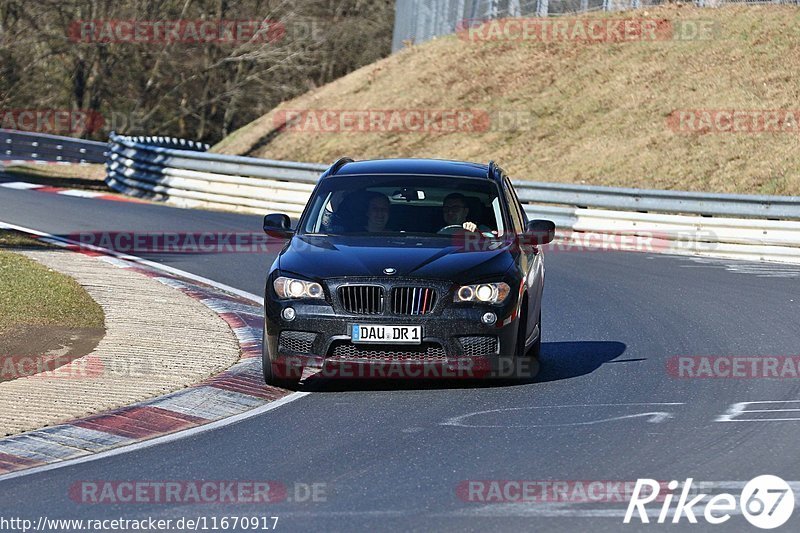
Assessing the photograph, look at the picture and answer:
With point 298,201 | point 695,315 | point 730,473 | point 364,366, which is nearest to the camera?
point 730,473

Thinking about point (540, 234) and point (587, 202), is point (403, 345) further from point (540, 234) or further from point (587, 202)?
point (587, 202)

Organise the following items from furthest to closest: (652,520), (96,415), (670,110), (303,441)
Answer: (670,110) → (96,415) → (303,441) → (652,520)

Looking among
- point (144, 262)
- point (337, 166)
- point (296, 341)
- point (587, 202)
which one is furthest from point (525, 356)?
point (587, 202)

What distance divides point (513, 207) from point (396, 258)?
1.83 meters

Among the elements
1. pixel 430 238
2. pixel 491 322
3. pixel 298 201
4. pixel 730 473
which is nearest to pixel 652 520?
pixel 730 473

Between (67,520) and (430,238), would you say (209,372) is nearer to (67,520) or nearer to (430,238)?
(430,238)

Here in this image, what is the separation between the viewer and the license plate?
30.7ft

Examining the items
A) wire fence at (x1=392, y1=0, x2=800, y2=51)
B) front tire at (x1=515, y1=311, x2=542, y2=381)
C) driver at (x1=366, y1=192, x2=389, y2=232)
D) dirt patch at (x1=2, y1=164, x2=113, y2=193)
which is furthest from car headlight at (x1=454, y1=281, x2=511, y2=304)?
wire fence at (x1=392, y1=0, x2=800, y2=51)

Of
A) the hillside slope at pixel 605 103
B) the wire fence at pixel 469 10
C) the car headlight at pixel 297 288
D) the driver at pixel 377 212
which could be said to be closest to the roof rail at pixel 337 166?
the driver at pixel 377 212

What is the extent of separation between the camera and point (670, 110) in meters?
29.9

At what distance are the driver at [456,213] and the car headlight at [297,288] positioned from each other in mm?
1494

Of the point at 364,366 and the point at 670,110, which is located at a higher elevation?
the point at 670,110

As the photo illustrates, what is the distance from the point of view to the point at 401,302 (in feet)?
31.0

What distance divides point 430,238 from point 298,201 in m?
15.3
